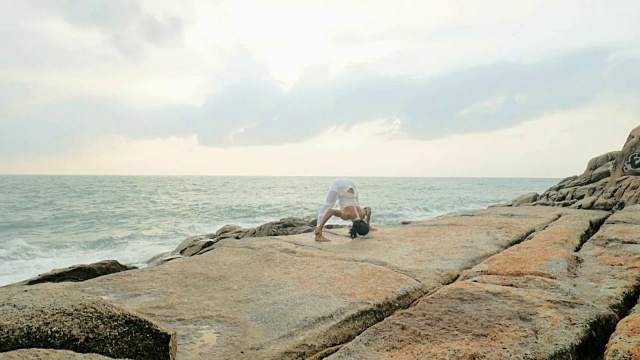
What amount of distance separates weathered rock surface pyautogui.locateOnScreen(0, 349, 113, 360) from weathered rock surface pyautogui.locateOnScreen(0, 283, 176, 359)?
0.13m

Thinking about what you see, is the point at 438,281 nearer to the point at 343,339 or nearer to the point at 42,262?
the point at 343,339

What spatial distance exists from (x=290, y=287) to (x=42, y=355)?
164 cm

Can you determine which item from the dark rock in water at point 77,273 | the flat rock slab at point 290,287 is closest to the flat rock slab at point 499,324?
the flat rock slab at point 290,287

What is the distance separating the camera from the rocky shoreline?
155cm

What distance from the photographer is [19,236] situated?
15734mm

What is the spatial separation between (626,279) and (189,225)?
17.5 metres

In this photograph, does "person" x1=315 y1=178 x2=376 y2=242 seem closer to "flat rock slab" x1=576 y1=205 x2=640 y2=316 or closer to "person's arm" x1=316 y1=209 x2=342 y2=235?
"person's arm" x1=316 y1=209 x2=342 y2=235

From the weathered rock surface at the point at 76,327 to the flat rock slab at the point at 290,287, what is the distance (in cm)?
37

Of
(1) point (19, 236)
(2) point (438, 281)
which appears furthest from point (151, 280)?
(1) point (19, 236)

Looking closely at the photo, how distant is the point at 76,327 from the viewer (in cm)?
148

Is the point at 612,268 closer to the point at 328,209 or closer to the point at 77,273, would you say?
the point at 328,209

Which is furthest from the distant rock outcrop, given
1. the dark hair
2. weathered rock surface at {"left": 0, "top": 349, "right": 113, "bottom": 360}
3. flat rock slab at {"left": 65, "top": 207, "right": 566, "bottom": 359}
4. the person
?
weathered rock surface at {"left": 0, "top": 349, "right": 113, "bottom": 360}

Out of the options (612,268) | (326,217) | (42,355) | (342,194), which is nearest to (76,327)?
(42,355)

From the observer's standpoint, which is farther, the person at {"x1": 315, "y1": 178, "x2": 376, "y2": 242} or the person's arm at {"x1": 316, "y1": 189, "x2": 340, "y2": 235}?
the person at {"x1": 315, "y1": 178, "x2": 376, "y2": 242}
